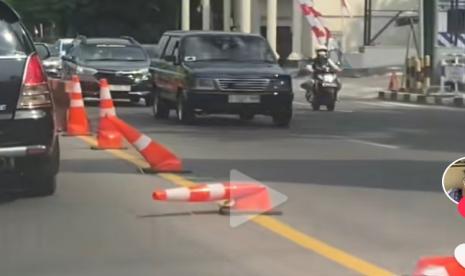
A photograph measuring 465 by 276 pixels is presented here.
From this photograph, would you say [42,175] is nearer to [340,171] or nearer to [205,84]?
[340,171]

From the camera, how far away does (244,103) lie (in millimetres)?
16578

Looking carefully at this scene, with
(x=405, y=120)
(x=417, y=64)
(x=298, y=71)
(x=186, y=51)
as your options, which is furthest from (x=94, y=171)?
(x=298, y=71)

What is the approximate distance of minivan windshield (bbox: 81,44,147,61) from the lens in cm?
2344

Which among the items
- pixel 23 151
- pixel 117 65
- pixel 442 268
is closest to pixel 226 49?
pixel 117 65

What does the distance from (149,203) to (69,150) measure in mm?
4308

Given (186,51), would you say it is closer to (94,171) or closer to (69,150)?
(69,150)

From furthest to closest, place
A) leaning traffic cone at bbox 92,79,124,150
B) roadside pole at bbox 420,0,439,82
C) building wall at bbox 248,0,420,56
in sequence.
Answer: building wall at bbox 248,0,420,56, roadside pole at bbox 420,0,439,82, leaning traffic cone at bbox 92,79,124,150

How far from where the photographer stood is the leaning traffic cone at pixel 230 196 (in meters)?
8.10

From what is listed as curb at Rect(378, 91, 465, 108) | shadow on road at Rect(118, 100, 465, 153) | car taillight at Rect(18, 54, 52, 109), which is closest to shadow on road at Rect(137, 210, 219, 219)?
car taillight at Rect(18, 54, 52, 109)

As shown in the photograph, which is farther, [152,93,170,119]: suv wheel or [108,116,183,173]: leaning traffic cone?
[152,93,170,119]: suv wheel

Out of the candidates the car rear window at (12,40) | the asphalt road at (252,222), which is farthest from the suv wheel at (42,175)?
the car rear window at (12,40)

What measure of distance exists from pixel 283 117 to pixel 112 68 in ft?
21.9

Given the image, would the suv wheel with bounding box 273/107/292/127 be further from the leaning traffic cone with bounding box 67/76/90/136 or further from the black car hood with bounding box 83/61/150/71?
the black car hood with bounding box 83/61/150/71
